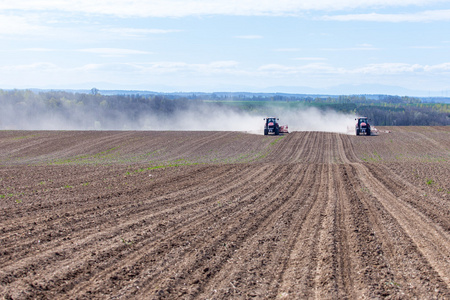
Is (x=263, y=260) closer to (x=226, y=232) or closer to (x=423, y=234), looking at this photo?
(x=226, y=232)

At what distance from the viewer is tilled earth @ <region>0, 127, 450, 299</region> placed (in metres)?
8.45

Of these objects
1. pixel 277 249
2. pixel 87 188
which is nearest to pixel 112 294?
pixel 277 249

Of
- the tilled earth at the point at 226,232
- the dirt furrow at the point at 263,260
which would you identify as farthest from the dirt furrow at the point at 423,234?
the dirt furrow at the point at 263,260

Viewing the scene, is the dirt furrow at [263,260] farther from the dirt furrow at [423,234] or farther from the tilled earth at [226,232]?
Result: the dirt furrow at [423,234]

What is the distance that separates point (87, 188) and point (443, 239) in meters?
13.5

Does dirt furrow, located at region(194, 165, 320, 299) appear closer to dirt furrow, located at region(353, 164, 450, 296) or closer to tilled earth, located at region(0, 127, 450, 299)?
tilled earth, located at region(0, 127, 450, 299)

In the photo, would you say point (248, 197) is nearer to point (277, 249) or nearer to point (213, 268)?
point (277, 249)

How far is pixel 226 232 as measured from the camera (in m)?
12.2

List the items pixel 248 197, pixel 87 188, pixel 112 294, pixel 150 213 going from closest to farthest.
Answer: pixel 112 294 → pixel 150 213 → pixel 248 197 → pixel 87 188

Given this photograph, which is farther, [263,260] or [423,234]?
[423,234]

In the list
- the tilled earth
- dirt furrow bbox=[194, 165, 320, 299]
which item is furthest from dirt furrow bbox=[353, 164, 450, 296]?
dirt furrow bbox=[194, 165, 320, 299]

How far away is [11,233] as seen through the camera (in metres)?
11.8

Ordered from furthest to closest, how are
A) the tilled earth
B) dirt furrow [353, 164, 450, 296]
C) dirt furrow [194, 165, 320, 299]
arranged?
dirt furrow [353, 164, 450, 296] → the tilled earth → dirt furrow [194, 165, 320, 299]

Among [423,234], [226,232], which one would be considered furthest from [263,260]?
[423,234]
